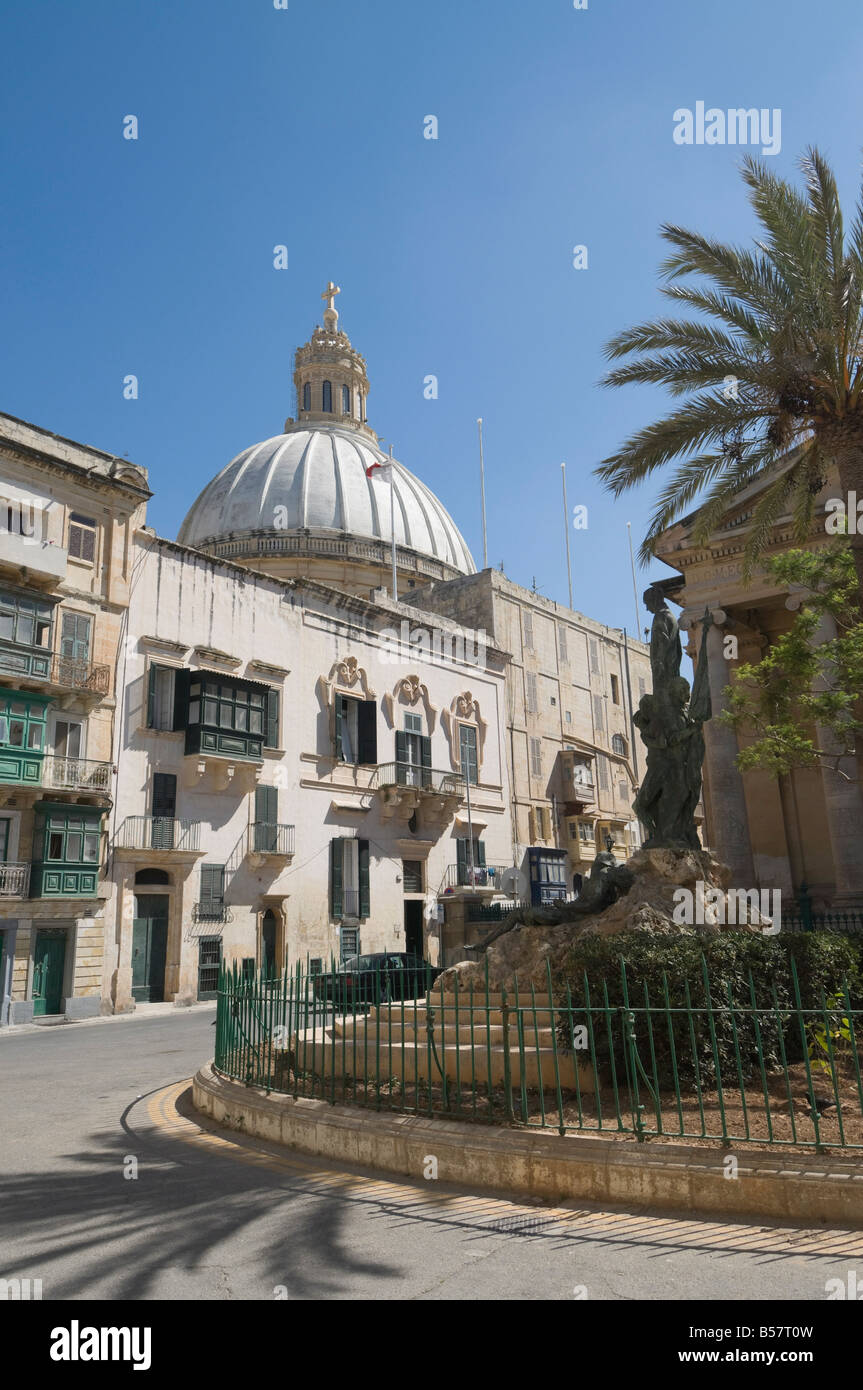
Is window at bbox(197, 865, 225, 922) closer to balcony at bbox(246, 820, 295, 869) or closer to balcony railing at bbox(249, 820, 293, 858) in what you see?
balcony at bbox(246, 820, 295, 869)

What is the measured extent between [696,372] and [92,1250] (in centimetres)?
1434

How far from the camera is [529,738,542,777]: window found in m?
45.8

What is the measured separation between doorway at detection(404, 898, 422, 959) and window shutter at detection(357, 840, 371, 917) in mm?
A: 2432

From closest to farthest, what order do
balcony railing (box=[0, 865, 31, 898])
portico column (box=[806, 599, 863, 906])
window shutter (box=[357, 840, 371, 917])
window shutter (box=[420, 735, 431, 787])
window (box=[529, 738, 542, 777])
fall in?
portico column (box=[806, 599, 863, 906]) → balcony railing (box=[0, 865, 31, 898]) → window shutter (box=[357, 840, 371, 917]) → window shutter (box=[420, 735, 431, 787]) → window (box=[529, 738, 542, 777])

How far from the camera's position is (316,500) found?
Result: 61.6 m

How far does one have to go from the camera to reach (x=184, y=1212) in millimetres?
6773

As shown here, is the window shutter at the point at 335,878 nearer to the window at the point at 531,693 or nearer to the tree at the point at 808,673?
the window at the point at 531,693

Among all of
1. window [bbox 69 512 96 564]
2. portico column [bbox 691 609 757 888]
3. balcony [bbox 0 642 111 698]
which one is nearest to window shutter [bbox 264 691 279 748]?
balcony [bbox 0 642 111 698]

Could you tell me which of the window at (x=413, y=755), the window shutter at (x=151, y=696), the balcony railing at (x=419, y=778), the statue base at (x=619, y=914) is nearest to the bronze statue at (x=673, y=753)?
the statue base at (x=619, y=914)

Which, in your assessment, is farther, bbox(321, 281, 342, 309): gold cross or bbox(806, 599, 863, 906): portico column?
bbox(321, 281, 342, 309): gold cross

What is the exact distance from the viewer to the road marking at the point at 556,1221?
564 centimetres

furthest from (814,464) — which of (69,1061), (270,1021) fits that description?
(69,1061)

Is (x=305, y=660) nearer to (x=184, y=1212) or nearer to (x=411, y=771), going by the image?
(x=411, y=771)
